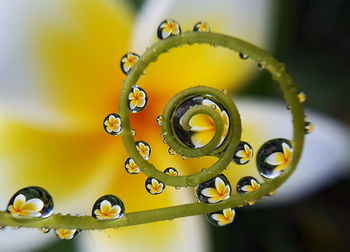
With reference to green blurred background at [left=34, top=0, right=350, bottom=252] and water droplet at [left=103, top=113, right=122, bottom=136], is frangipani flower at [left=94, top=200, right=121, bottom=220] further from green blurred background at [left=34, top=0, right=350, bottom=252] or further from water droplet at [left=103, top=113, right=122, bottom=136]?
green blurred background at [left=34, top=0, right=350, bottom=252]

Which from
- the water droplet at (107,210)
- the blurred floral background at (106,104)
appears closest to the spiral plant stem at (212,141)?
the water droplet at (107,210)

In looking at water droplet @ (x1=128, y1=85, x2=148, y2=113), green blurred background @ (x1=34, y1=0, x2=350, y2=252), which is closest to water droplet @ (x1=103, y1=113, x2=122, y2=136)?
water droplet @ (x1=128, y1=85, x2=148, y2=113)

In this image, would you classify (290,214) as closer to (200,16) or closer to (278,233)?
(278,233)

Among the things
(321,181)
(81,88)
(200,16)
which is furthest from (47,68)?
(321,181)

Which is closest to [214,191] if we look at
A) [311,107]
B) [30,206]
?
[30,206]

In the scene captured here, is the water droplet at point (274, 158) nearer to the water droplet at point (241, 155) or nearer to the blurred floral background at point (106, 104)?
the water droplet at point (241, 155)

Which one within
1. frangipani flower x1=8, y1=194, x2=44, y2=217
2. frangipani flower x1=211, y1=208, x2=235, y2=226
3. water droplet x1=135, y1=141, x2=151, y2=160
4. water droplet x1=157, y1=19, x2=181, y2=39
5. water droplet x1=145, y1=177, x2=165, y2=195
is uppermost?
water droplet x1=157, y1=19, x2=181, y2=39

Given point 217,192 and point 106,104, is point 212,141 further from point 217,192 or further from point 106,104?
point 106,104
